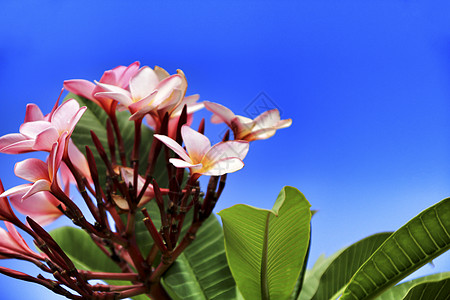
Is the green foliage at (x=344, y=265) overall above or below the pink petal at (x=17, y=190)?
below

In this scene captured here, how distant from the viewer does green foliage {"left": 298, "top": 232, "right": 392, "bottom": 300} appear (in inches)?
28.7

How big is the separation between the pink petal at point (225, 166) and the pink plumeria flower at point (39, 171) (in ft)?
0.58

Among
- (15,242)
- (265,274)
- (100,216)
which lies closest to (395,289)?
(265,274)

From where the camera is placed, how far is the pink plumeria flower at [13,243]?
1.94ft

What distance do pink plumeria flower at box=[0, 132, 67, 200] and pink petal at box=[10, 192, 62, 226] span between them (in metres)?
0.13

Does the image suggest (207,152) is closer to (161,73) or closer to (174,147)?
(174,147)

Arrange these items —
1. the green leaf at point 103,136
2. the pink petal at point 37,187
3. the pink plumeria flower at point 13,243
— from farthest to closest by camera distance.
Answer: the green leaf at point 103,136 → the pink plumeria flower at point 13,243 → the pink petal at point 37,187

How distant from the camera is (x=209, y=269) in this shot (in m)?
0.76

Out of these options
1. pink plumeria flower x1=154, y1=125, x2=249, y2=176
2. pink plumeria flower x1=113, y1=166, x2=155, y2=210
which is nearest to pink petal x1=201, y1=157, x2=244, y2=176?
pink plumeria flower x1=154, y1=125, x2=249, y2=176

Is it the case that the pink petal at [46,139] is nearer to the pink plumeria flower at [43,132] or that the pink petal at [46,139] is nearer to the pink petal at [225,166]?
the pink plumeria flower at [43,132]

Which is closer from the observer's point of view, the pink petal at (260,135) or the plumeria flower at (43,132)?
A: the plumeria flower at (43,132)

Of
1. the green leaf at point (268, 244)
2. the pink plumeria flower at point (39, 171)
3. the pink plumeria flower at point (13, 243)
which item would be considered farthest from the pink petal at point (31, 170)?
the green leaf at point (268, 244)

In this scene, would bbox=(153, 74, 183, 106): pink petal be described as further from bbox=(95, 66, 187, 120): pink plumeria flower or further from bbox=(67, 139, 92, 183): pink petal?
bbox=(67, 139, 92, 183): pink petal

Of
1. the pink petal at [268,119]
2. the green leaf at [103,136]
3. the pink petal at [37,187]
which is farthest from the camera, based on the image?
the green leaf at [103,136]
